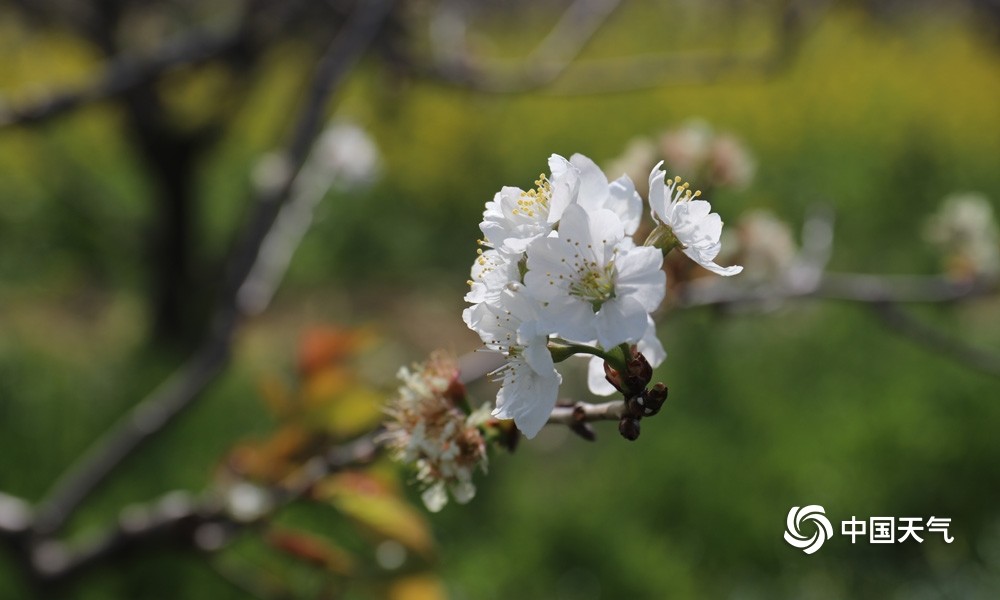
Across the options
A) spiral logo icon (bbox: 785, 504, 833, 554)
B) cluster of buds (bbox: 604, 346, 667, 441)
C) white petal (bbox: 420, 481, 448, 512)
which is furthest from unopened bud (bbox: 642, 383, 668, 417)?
spiral logo icon (bbox: 785, 504, 833, 554)

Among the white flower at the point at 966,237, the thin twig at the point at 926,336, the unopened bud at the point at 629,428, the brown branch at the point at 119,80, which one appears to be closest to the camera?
the unopened bud at the point at 629,428

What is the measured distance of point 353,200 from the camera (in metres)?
6.70

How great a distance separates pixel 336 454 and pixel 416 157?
249 inches

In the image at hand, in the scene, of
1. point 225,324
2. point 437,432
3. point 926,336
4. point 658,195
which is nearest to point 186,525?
point 225,324

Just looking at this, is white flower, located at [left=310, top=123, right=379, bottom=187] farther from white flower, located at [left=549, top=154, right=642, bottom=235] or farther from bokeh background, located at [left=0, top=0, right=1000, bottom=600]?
white flower, located at [left=549, top=154, right=642, bottom=235]

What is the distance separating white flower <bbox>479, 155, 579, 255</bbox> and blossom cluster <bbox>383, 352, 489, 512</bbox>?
0.49 feet

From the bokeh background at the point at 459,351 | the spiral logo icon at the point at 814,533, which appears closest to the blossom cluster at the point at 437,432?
the bokeh background at the point at 459,351

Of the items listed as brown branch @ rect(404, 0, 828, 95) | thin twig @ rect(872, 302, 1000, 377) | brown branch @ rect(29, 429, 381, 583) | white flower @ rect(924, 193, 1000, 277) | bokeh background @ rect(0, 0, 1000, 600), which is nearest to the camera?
brown branch @ rect(29, 429, 381, 583)

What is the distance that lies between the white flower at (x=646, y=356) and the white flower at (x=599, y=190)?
0.08m

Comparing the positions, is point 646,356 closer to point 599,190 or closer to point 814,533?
point 599,190

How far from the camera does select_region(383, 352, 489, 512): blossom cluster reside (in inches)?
29.0

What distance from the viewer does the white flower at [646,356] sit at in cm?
62

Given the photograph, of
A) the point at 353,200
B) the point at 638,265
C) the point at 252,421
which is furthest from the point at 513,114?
the point at 638,265

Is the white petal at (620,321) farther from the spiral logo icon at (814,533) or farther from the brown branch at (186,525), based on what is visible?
the spiral logo icon at (814,533)
